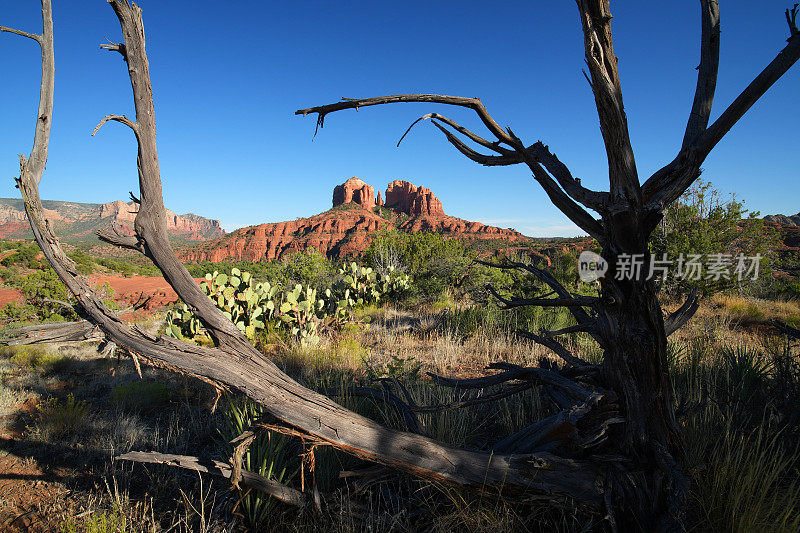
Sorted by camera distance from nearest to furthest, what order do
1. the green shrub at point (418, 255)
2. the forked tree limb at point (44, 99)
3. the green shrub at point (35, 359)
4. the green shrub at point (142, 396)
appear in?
the forked tree limb at point (44, 99) < the green shrub at point (142, 396) < the green shrub at point (35, 359) < the green shrub at point (418, 255)

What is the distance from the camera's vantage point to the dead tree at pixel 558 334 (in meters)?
1.57

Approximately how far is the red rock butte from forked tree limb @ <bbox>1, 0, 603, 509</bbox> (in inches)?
3251

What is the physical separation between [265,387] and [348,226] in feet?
332

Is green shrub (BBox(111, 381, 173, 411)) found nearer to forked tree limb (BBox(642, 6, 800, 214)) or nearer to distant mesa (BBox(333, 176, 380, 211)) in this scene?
forked tree limb (BBox(642, 6, 800, 214))

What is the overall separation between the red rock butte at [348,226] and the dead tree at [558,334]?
271 feet

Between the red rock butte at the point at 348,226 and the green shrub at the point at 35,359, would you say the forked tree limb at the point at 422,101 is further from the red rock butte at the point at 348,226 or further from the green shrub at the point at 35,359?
the red rock butte at the point at 348,226

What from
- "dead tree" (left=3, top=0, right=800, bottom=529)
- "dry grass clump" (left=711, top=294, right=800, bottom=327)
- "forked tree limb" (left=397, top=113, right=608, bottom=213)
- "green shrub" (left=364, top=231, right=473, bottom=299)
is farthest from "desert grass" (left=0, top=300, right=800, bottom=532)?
"green shrub" (left=364, top=231, right=473, bottom=299)

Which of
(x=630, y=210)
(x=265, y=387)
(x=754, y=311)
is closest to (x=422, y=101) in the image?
(x=630, y=210)

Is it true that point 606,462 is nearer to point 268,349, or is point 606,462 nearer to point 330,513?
point 330,513

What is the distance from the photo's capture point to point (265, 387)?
1824 millimetres

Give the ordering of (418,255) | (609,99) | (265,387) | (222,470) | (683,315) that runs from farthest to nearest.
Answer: (418,255) < (683,315) < (222,470) < (265,387) < (609,99)

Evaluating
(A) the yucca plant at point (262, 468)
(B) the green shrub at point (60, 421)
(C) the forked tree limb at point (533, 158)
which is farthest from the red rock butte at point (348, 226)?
(C) the forked tree limb at point (533, 158)

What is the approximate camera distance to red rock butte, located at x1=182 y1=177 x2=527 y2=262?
90525 millimetres

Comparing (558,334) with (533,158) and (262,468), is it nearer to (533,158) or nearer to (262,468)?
(533,158)
